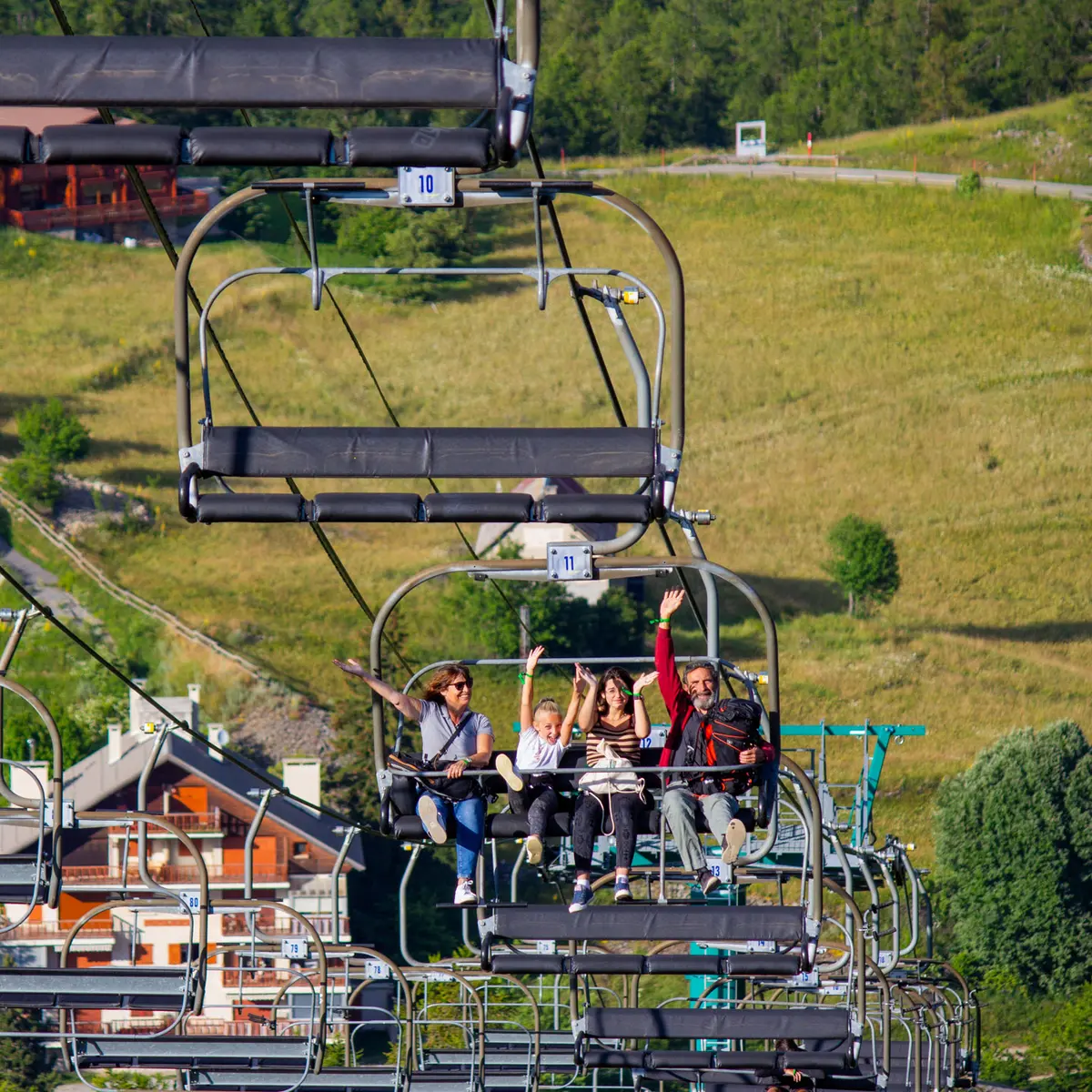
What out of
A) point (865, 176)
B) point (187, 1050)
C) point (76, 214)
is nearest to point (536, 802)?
point (187, 1050)

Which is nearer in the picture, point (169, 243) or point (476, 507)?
point (476, 507)

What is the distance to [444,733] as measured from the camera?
41.2 feet

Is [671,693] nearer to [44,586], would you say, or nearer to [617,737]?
[617,737]

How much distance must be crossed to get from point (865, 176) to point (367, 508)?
277 ft

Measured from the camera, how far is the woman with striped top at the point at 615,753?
1234cm

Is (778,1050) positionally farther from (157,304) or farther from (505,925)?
(157,304)

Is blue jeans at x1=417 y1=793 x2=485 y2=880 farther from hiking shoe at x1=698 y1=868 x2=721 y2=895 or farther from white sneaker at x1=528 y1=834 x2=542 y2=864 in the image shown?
hiking shoe at x1=698 y1=868 x2=721 y2=895

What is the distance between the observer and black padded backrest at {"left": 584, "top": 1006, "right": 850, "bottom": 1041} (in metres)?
13.3

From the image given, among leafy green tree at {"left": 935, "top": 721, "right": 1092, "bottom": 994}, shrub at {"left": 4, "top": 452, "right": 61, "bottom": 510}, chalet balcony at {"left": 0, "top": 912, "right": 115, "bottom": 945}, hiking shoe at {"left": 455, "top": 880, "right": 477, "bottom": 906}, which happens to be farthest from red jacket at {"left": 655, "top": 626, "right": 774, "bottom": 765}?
shrub at {"left": 4, "top": 452, "right": 61, "bottom": 510}

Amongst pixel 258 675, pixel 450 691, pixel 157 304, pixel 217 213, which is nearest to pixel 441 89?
pixel 217 213

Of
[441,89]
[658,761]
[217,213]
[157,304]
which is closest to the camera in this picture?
[441,89]

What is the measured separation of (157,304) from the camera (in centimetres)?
8175

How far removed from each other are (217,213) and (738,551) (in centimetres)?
5765

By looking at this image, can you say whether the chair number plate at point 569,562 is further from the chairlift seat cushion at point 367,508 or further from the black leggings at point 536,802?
the black leggings at point 536,802
